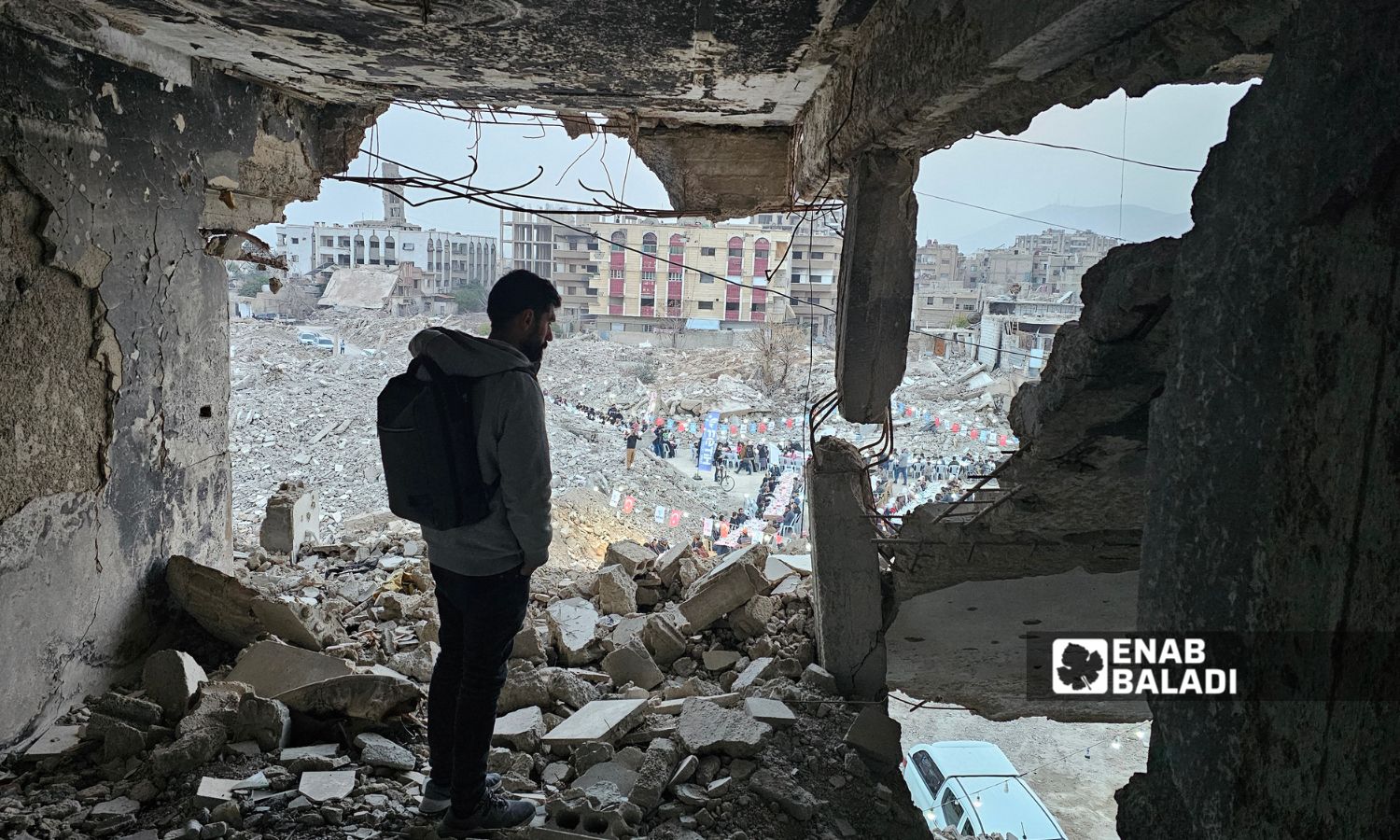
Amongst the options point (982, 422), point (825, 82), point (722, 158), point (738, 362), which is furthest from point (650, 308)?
point (825, 82)

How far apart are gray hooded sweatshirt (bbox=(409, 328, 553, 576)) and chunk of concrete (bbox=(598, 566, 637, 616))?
2100mm

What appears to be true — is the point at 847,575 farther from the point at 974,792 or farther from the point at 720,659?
the point at 974,792

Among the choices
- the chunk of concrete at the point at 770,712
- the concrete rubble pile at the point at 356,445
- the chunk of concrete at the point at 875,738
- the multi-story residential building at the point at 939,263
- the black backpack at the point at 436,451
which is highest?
the multi-story residential building at the point at 939,263

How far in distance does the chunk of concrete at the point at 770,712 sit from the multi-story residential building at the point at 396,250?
58.6ft

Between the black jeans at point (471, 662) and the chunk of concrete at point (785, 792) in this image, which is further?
the chunk of concrete at point (785, 792)

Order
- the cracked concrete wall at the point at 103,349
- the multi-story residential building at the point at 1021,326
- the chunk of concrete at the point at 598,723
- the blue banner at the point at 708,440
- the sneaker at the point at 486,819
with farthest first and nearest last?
the blue banner at the point at 708,440 → the multi-story residential building at the point at 1021,326 → the chunk of concrete at the point at 598,723 → the cracked concrete wall at the point at 103,349 → the sneaker at the point at 486,819

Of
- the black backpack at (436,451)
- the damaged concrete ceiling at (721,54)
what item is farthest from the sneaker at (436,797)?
the damaged concrete ceiling at (721,54)

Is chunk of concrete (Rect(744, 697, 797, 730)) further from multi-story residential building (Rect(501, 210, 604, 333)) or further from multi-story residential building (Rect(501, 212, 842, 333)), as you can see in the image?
multi-story residential building (Rect(501, 210, 604, 333))

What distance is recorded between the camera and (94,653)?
3.37m

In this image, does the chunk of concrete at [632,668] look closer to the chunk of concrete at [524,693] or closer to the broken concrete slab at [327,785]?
the chunk of concrete at [524,693]

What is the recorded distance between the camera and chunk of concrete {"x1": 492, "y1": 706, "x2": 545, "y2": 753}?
9.82ft

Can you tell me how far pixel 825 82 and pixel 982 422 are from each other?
10.5 meters

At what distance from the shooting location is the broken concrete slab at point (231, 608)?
11.9 feet

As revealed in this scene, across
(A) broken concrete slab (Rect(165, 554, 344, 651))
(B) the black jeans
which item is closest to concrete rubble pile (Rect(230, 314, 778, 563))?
(A) broken concrete slab (Rect(165, 554, 344, 651))
